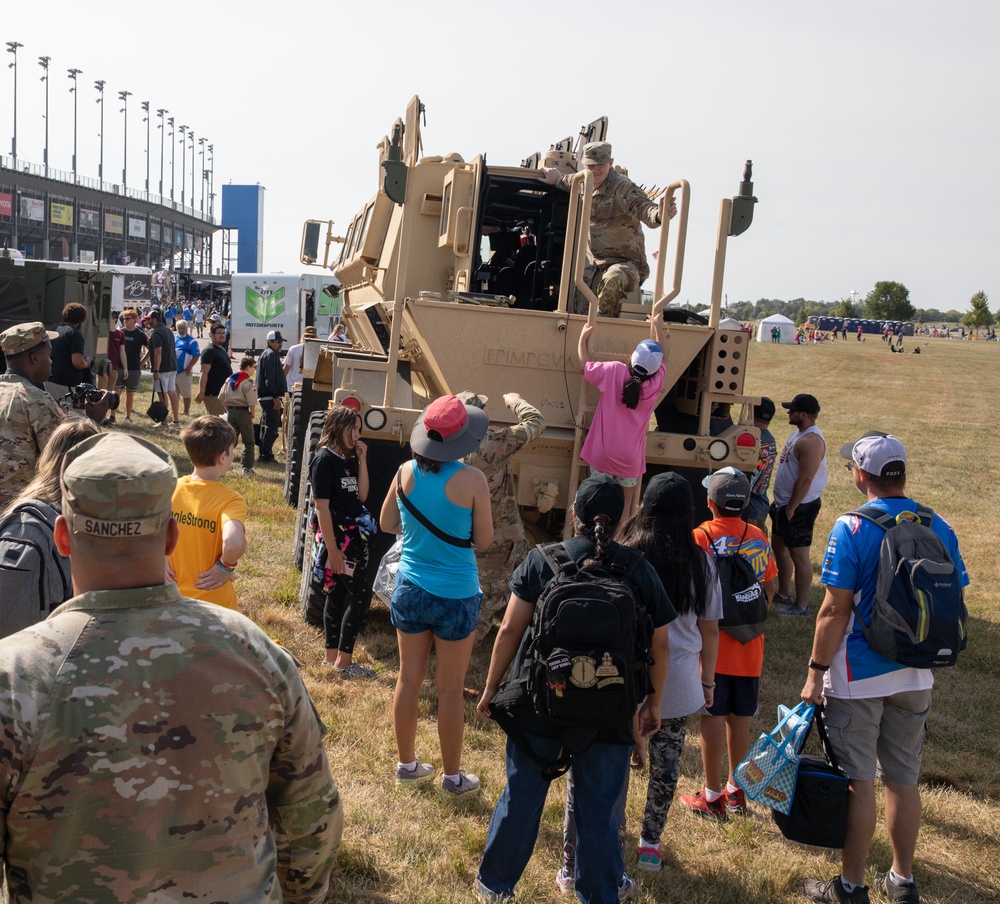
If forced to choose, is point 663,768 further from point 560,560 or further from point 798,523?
point 798,523

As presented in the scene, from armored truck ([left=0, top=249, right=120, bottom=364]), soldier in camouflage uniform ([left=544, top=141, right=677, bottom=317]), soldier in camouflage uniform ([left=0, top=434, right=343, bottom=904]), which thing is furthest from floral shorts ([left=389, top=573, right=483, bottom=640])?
armored truck ([left=0, top=249, right=120, bottom=364])

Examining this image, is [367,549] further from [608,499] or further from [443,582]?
[608,499]

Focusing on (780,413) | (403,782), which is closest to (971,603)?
(403,782)

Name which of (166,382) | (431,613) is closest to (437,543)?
(431,613)

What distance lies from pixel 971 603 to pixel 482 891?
21.6ft

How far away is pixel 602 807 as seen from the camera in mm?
3441

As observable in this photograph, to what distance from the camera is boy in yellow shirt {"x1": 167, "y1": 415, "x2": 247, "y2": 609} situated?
162 inches

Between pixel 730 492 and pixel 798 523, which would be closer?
pixel 730 492

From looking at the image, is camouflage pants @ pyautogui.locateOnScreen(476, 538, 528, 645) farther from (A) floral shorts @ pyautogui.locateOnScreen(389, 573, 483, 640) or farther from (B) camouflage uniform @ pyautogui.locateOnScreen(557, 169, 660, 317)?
(B) camouflage uniform @ pyautogui.locateOnScreen(557, 169, 660, 317)

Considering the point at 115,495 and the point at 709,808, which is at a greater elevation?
the point at 115,495

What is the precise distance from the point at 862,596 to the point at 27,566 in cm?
283

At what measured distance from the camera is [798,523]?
7.82m

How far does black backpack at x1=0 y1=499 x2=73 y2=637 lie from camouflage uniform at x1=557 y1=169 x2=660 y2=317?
4.49m

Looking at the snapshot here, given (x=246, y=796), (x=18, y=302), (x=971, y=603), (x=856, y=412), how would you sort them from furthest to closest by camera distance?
(x=856, y=412), (x=18, y=302), (x=971, y=603), (x=246, y=796)
